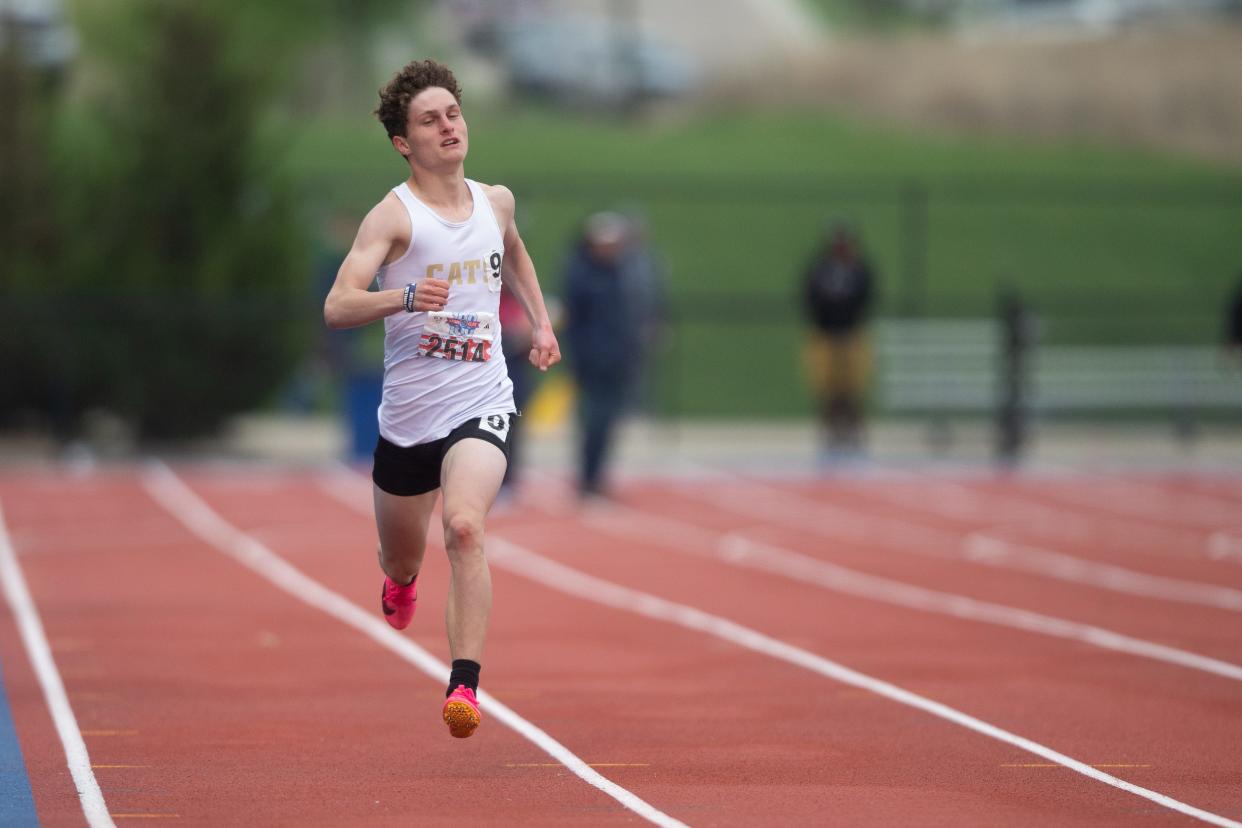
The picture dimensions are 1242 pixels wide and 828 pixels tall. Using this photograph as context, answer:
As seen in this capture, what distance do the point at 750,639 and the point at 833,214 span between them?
26142mm

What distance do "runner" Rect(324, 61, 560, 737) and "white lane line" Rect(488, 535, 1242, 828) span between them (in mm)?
1960

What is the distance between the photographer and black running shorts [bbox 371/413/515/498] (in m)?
7.01

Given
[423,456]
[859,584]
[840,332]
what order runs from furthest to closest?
[840,332] → [859,584] → [423,456]

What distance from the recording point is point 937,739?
7395 millimetres

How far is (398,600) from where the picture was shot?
7.62 metres

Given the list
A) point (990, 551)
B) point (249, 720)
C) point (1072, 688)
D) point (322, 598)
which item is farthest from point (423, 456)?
point (990, 551)

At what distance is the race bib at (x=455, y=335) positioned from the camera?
6961 mm

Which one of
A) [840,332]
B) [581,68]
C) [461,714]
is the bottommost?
Answer: [461,714]

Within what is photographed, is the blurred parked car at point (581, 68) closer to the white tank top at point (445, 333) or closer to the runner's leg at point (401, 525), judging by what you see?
the runner's leg at point (401, 525)

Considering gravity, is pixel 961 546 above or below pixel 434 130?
below

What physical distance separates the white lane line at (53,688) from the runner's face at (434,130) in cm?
226

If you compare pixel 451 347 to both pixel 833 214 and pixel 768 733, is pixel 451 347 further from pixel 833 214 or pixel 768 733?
pixel 833 214

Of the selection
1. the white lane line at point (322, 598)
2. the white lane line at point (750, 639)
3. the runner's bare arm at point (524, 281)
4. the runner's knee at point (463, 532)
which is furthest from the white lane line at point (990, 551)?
the runner's knee at point (463, 532)

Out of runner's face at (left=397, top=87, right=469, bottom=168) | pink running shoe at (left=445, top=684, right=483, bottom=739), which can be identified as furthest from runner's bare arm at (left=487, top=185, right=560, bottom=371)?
pink running shoe at (left=445, top=684, right=483, bottom=739)
